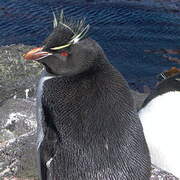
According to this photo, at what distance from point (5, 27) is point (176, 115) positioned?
4.24 m

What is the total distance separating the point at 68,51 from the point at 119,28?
4.79 meters

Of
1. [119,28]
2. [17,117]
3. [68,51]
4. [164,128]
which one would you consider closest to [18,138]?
[17,117]

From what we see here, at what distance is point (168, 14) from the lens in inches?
287

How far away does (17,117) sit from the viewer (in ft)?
10.7

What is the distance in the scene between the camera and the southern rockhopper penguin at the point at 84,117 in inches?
73.4

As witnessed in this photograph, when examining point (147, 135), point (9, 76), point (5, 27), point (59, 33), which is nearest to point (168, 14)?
point (5, 27)

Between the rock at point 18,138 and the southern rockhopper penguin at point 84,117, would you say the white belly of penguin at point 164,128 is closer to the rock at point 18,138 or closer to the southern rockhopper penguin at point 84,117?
the rock at point 18,138

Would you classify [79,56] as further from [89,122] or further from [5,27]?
[5,27]

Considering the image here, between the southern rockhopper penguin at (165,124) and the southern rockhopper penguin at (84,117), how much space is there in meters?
0.93

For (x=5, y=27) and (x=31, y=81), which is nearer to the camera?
(x=31, y=81)

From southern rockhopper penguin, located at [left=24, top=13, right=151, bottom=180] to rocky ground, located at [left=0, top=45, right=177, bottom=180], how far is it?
737 millimetres

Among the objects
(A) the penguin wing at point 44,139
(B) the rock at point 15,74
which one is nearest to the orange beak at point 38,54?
(A) the penguin wing at point 44,139

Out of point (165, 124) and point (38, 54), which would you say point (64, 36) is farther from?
point (165, 124)

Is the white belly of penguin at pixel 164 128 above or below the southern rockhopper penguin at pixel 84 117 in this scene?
below
